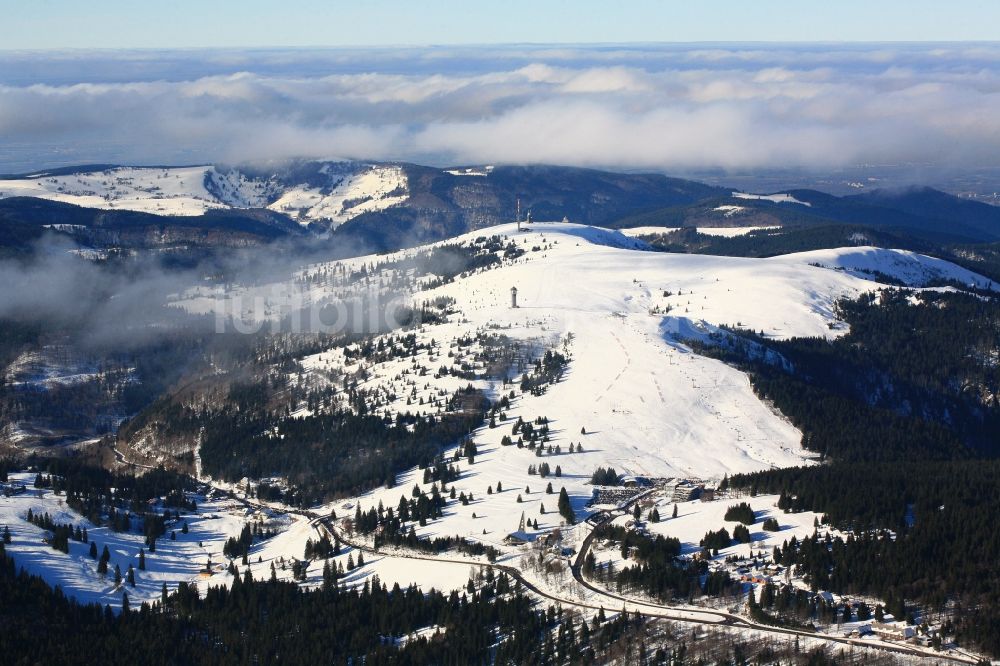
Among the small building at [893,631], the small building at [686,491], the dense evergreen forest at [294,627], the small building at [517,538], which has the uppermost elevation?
the small building at [893,631]

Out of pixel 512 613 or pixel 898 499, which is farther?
pixel 898 499

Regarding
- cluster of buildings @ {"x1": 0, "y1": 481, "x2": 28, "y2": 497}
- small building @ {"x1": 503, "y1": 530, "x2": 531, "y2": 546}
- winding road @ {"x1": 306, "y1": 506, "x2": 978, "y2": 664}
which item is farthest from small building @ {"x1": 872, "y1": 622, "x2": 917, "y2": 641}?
cluster of buildings @ {"x1": 0, "y1": 481, "x2": 28, "y2": 497}

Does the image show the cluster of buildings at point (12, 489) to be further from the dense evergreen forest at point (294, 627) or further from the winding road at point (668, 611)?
the winding road at point (668, 611)

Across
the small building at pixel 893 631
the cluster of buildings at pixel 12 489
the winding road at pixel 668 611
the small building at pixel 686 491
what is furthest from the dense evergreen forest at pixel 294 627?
the small building at pixel 686 491

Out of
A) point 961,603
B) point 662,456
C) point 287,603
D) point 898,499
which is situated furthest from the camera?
point 662,456

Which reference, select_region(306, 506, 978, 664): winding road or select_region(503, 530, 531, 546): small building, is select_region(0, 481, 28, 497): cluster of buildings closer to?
select_region(306, 506, 978, 664): winding road

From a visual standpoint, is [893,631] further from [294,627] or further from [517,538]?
[294,627]

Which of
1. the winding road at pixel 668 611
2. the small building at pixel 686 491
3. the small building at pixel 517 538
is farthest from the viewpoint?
the small building at pixel 686 491

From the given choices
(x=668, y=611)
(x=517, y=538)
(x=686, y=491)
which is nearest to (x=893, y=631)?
(x=668, y=611)

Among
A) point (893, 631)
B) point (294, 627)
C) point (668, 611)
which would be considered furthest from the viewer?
point (294, 627)

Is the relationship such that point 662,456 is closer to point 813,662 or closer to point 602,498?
point 602,498

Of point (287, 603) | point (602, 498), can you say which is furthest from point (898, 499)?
point (287, 603)
